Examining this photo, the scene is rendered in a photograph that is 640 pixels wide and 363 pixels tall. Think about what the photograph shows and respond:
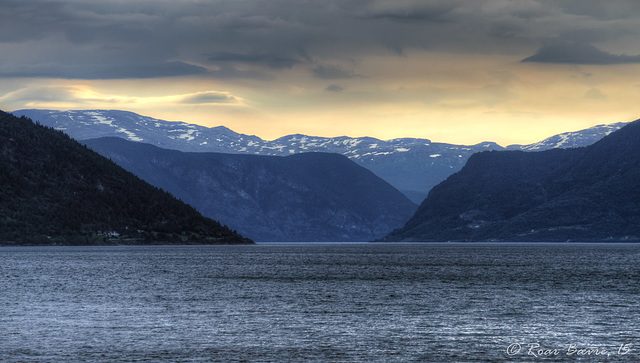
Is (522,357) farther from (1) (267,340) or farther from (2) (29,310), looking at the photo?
(2) (29,310)

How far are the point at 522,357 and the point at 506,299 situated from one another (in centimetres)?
4954

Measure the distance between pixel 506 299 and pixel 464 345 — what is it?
1773 inches

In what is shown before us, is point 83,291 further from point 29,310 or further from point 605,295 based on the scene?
point 605,295

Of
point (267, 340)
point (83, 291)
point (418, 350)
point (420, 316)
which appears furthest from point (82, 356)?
point (83, 291)

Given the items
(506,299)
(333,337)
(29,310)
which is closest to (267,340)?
(333,337)

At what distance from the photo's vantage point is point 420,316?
89875 mm

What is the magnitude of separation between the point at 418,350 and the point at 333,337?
10544mm

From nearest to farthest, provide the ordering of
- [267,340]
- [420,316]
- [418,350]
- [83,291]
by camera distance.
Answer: [418,350], [267,340], [420,316], [83,291]

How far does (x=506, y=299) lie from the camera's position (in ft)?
363

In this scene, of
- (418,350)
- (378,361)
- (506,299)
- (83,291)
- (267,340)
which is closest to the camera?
(378,361)

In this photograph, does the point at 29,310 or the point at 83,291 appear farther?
the point at 83,291

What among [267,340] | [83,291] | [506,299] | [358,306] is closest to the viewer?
[267,340]

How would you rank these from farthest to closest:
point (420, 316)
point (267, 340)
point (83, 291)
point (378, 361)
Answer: point (83, 291)
point (420, 316)
point (267, 340)
point (378, 361)

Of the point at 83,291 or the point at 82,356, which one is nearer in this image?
the point at 82,356
